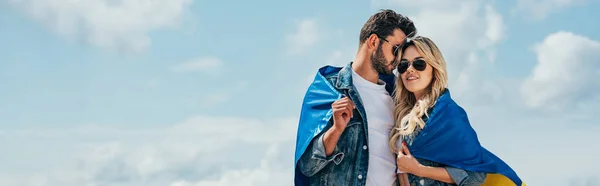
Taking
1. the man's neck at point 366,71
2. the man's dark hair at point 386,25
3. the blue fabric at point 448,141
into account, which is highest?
the man's dark hair at point 386,25

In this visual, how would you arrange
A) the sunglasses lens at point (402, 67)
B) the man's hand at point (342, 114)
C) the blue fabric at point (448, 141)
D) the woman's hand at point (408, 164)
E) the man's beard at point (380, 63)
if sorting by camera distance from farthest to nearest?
the man's beard at point (380, 63), the sunglasses lens at point (402, 67), the blue fabric at point (448, 141), the woman's hand at point (408, 164), the man's hand at point (342, 114)

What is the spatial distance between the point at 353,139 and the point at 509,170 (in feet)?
4.62

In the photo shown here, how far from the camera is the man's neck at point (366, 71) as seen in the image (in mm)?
6703

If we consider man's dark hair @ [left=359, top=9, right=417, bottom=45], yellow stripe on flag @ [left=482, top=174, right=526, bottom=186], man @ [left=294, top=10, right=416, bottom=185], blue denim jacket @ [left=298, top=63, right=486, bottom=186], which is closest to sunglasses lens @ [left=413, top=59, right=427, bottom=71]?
man @ [left=294, top=10, right=416, bottom=185]

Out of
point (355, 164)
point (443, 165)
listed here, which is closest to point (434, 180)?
point (443, 165)

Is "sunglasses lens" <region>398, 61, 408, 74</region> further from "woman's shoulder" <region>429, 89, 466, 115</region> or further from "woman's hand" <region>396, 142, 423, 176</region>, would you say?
"woman's hand" <region>396, 142, 423, 176</region>

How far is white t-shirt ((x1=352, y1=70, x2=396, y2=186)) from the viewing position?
253 inches

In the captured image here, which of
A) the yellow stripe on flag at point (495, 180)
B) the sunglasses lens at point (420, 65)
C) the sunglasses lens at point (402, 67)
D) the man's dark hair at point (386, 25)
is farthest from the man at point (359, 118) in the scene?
the yellow stripe on flag at point (495, 180)

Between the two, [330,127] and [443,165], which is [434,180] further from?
[330,127]

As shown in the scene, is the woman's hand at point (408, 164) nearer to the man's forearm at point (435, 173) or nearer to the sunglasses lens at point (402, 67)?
the man's forearm at point (435, 173)

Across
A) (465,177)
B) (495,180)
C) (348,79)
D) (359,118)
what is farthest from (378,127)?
(495,180)

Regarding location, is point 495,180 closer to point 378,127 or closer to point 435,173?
point 435,173

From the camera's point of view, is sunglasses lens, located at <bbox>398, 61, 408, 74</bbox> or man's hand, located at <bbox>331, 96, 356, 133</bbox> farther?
sunglasses lens, located at <bbox>398, 61, 408, 74</bbox>

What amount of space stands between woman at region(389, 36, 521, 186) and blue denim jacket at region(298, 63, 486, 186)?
0.13 meters
